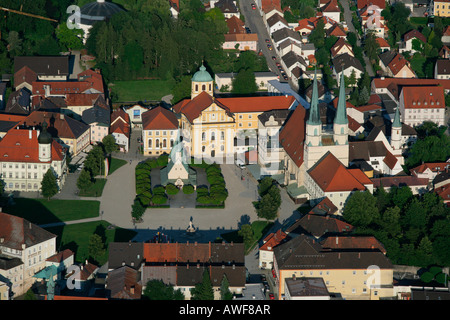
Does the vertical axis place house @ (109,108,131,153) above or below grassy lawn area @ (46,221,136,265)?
above

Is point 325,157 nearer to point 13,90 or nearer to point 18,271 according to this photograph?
point 18,271

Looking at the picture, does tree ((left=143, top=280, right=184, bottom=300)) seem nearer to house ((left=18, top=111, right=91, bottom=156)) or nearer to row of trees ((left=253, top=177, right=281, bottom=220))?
row of trees ((left=253, top=177, right=281, bottom=220))

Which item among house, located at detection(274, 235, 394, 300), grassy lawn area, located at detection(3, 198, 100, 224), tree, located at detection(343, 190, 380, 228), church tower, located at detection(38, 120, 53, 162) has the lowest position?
house, located at detection(274, 235, 394, 300)

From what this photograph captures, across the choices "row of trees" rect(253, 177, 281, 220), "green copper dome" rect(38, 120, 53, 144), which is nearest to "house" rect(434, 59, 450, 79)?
"row of trees" rect(253, 177, 281, 220)

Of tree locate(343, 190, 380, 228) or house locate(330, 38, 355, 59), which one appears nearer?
tree locate(343, 190, 380, 228)

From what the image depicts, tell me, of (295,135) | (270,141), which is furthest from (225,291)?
(270,141)

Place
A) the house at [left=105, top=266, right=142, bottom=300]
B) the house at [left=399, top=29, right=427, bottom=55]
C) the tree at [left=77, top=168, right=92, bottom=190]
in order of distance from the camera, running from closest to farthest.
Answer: the house at [left=105, top=266, right=142, bottom=300] < the tree at [left=77, top=168, right=92, bottom=190] < the house at [left=399, top=29, right=427, bottom=55]
